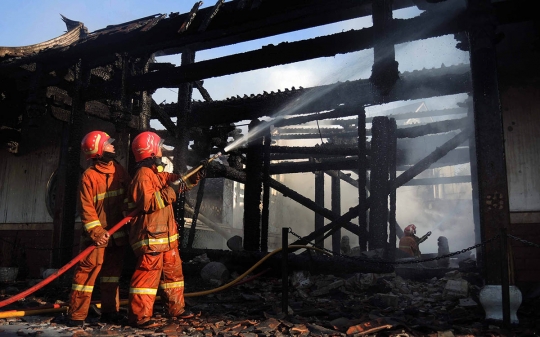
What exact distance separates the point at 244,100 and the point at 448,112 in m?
5.65

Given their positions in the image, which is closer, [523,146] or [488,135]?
[488,135]

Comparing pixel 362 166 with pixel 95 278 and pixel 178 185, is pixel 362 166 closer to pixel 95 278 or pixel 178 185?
pixel 178 185

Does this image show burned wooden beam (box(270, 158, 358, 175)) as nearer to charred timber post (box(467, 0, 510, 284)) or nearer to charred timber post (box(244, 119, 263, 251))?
charred timber post (box(244, 119, 263, 251))

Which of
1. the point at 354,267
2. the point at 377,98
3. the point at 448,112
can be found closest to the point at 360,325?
the point at 354,267

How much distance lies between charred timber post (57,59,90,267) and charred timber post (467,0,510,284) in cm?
608

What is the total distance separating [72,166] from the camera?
7.09 m

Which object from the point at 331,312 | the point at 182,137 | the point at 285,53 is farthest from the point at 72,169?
the point at 331,312

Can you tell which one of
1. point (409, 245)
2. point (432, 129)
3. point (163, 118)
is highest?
point (432, 129)

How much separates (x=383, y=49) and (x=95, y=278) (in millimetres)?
4438

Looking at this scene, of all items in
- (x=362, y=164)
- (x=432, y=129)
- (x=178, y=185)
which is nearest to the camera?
(x=178, y=185)

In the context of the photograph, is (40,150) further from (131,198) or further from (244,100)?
(131,198)

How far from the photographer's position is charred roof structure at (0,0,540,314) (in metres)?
4.64

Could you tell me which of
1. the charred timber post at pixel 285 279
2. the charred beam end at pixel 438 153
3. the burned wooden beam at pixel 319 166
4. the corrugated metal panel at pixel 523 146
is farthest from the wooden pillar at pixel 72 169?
the corrugated metal panel at pixel 523 146

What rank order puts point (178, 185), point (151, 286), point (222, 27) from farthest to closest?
point (222, 27) < point (178, 185) < point (151, 286)
